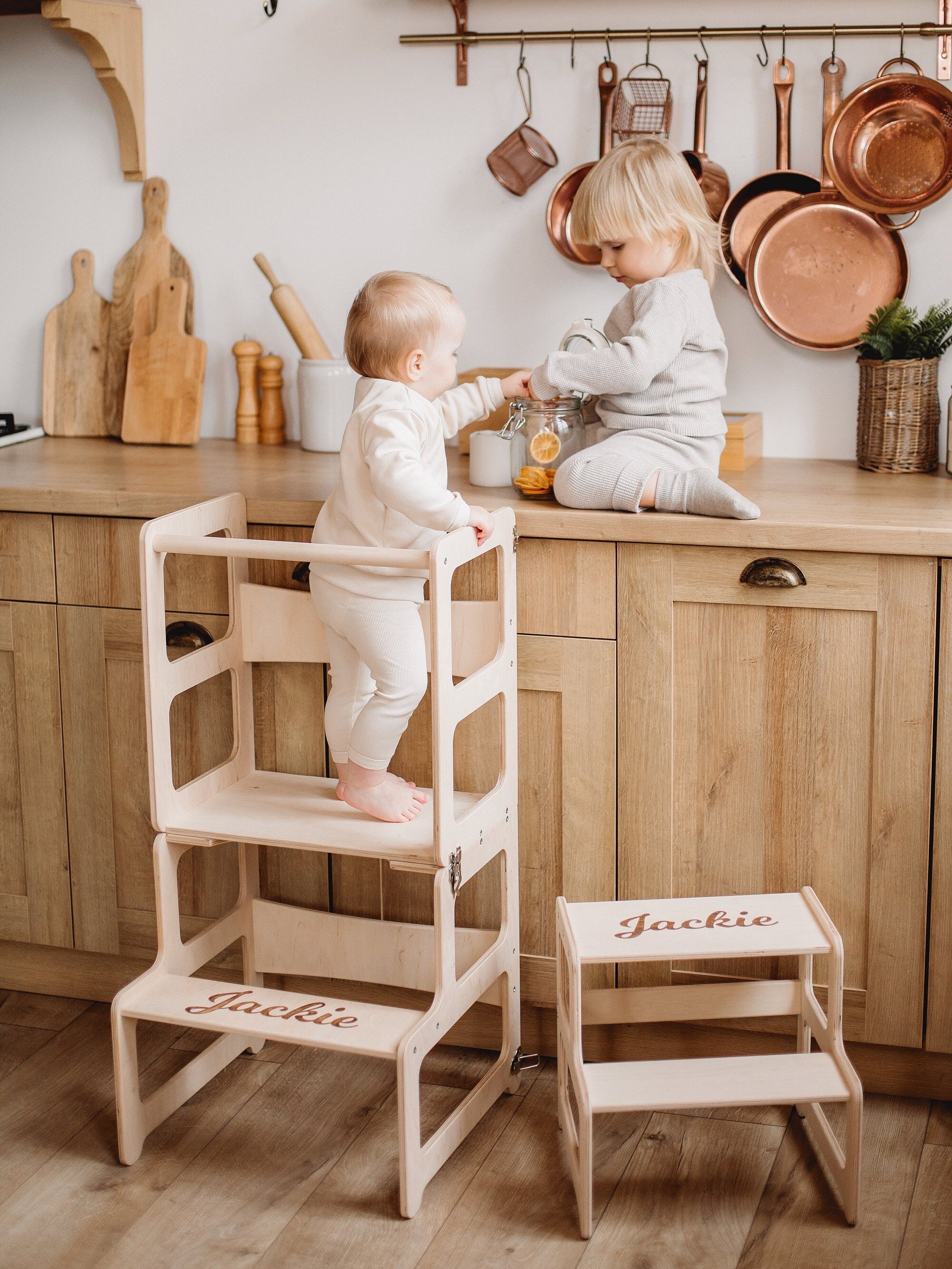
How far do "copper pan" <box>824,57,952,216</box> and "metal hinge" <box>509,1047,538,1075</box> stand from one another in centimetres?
145

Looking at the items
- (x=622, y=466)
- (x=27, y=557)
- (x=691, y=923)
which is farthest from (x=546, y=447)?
(x=27, y=557)

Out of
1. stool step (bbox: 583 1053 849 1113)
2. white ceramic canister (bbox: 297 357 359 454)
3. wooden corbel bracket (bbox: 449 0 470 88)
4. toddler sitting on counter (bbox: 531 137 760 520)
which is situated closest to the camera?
stool step (bbox: 583 1053 849 1113)

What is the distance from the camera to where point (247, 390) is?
260cm

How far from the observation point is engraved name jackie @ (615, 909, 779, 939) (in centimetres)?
185

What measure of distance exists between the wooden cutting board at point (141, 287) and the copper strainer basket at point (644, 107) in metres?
0.88

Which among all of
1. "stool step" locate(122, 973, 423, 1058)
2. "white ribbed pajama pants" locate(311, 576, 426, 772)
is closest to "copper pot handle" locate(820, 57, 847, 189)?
"white ribbed pajama pants" locate(311, 576, 426, 772)

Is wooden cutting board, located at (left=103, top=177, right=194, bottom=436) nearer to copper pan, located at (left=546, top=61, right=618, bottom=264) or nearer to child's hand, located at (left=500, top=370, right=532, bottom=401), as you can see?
copper pan, located at (left=546, top=61, right=618, bottom=264)

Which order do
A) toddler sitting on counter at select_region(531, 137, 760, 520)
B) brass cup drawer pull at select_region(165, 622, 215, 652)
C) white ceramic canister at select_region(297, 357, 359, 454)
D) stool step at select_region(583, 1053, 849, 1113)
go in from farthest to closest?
white ceramic canister at select_region(297, 357, 359, 454) < brass cup drawer pull at select_region(165, 622, 215, 652) < toddler sitting on counter at select_region(531, 137, 760, 520) < stool step at select_region(583, 1053, 849, 1113)

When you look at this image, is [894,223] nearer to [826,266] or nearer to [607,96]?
[826,266]

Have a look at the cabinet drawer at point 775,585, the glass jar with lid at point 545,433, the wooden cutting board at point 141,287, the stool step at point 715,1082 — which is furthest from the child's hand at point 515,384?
the stool step at point 715,1082

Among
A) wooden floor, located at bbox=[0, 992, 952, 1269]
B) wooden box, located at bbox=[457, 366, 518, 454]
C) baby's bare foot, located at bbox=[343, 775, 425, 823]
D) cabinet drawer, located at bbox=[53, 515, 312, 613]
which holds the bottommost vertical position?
wooden floor, located at bbox=[0, 992, 952, 1269]

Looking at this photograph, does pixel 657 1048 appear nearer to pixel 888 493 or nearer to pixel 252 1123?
pixel 252 1123

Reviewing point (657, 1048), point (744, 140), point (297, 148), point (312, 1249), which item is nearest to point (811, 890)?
point (657, 1048)

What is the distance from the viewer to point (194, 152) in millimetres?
2582
